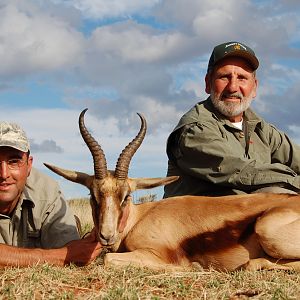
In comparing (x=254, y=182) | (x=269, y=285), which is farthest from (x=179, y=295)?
(x=254, y=182)

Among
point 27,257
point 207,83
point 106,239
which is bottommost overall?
point 27,257

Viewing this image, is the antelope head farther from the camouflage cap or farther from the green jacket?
the green jacket

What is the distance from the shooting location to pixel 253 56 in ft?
30.0

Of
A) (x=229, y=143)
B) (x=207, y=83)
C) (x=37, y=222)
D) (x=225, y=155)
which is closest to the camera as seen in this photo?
(x=37, y=222)

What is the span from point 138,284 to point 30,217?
8.53 feet

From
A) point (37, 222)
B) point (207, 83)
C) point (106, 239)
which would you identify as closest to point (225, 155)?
point (207, 83)


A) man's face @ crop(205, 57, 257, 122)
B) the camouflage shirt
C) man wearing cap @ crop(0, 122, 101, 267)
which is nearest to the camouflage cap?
man wearing cap @ crop(0, 122, 101, 267)

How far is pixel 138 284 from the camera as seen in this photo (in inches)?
218

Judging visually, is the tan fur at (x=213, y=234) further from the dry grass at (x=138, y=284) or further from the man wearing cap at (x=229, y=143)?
the man wearing cap at (x=229, y=143)

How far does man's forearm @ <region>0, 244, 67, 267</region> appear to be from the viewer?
6543 mm

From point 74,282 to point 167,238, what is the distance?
180cm

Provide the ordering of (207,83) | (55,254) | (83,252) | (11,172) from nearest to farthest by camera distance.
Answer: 1. (55,254)
2. (83,252)
3. (11,172)
4. (207,83)

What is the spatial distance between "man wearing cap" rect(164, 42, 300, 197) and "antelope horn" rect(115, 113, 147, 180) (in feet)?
3.55

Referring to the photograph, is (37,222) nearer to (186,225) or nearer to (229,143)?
(186,225)
